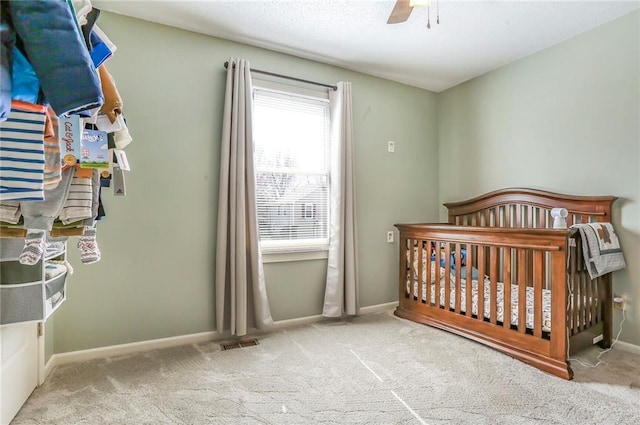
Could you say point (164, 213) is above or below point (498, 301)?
above

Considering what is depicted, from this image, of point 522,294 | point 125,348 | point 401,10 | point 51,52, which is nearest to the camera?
point 51,52

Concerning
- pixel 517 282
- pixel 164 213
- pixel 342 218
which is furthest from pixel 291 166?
pixel 517 282

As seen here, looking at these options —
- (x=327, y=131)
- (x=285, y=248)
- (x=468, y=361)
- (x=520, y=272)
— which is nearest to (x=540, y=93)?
(x=520, y=272)

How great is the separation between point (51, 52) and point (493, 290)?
261 centimetres

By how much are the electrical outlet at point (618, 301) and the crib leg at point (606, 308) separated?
0.03 m

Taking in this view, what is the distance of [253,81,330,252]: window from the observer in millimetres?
2855

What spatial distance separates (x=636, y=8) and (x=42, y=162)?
3.47 meters

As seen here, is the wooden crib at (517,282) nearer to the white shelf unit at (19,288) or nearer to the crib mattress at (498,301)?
the crib mattress at (498,301)

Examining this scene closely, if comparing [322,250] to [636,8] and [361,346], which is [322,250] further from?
[636,8]

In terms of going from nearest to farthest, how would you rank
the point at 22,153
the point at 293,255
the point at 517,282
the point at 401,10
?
the point at 22,153
the point at 401,10
the point at 517,282
the point at 293,255

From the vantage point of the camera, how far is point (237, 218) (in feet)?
8.39

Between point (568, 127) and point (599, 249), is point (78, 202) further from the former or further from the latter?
point (568, 127)

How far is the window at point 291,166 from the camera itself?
286 cm

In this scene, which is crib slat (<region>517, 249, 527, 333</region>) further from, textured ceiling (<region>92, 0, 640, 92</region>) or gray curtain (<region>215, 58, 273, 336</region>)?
gray curtain (<region>215, 58, 273, 336</region>)
